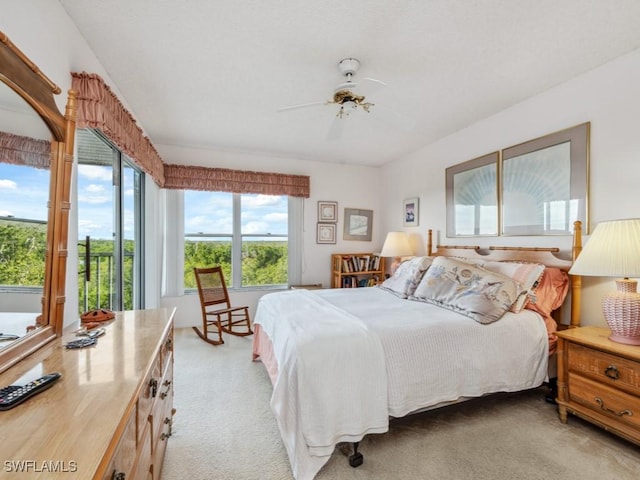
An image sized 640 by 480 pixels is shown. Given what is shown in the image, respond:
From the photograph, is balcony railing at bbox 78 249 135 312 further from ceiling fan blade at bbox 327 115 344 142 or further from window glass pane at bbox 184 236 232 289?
ceiling fan blade at bbox 327 115 344 142

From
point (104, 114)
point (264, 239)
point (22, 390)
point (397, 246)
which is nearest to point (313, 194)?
point (264, 239)

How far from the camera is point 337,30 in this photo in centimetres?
178

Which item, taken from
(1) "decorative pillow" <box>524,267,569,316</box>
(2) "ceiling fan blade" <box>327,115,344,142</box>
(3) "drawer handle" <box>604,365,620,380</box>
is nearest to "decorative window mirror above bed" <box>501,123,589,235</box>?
(1) "decorative pillow" <box>524,267,569,316</box>

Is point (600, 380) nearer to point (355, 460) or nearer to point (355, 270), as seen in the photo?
point (355, 460)

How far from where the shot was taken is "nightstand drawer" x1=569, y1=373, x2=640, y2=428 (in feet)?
5.49

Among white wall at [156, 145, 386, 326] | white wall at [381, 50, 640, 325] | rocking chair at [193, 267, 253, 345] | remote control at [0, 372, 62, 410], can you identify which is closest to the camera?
remote control at [0, 372, 62, 410]

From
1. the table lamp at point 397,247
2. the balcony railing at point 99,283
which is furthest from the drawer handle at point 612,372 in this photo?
the balcony railing at point 99,283

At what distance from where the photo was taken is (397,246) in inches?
153

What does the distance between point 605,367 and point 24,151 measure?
304 cm

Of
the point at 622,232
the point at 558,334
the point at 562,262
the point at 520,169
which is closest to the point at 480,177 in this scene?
the point at 520,169

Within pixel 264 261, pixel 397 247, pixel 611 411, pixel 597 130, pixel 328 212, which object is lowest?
pixel 611 411

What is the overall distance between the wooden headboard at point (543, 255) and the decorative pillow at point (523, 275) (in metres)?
0.14

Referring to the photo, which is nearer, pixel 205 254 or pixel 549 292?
pixel 549 292

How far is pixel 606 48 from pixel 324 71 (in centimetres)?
183
